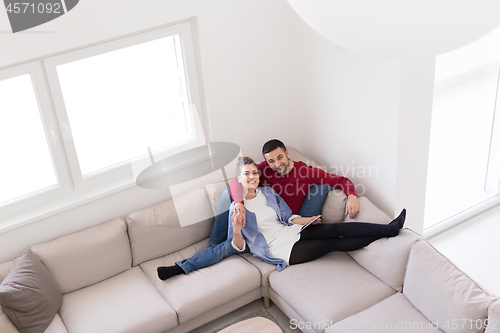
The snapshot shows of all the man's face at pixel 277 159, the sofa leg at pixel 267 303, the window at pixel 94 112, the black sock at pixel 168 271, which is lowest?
the sofa leg at pixel 267 303

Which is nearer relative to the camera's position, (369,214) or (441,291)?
(441,291)

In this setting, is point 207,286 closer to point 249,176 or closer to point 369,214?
point 249,176

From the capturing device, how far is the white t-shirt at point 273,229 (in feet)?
11.2

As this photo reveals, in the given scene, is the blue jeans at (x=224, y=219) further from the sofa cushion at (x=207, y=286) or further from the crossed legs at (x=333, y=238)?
the crossed legs at (x=333, y=238)

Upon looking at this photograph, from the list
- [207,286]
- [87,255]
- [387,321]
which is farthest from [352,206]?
[87,255]

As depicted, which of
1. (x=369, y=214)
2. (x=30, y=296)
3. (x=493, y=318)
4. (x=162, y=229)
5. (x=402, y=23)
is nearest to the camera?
(x=402, y=23)

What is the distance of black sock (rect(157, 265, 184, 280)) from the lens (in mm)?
3328

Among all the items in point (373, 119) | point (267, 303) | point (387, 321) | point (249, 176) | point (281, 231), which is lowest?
point (267, 303)

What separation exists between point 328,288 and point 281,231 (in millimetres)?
546

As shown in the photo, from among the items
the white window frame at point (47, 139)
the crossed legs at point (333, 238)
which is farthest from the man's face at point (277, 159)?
the white window frame at point (47, 139)

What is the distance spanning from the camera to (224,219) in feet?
11.8

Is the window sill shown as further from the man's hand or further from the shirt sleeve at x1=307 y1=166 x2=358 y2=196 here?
the man's hand

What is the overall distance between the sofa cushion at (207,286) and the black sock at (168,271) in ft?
0.11

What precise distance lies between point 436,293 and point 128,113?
2.40m
